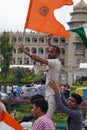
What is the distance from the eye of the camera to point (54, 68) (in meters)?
7.03

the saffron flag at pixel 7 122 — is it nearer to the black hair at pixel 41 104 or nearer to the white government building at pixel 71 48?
the black hair at pixel 41 104

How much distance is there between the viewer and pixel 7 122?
5.46m

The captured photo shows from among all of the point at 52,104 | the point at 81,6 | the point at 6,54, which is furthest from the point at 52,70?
the point at 81,6

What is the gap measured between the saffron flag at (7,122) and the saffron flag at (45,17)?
2153mm

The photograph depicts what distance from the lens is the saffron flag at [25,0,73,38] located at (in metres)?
7.43

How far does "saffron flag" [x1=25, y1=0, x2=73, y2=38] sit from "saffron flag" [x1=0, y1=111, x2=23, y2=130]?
2.15m

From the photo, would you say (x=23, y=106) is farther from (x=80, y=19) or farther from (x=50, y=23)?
(x=80, y=19)

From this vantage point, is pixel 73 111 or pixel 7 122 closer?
pixel 7 122

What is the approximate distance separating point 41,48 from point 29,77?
36.5 metres

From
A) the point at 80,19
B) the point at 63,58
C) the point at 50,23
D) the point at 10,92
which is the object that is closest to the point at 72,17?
the point at 80,19

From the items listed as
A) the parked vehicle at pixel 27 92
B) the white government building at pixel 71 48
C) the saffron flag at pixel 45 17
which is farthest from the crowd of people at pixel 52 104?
the white government building at pixel 71 48

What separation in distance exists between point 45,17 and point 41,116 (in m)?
2.46

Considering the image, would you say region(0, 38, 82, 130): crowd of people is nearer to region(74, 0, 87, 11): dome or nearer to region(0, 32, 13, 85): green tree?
region(0, 32, 13, 85): green tree

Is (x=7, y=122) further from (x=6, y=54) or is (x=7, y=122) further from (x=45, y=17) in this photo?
(x=6, y=54)
